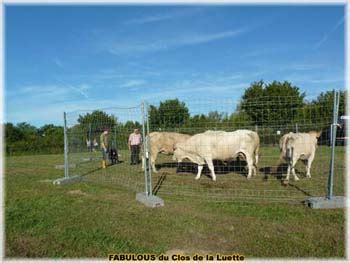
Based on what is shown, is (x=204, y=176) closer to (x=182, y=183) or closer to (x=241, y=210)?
(x=182, y=183)

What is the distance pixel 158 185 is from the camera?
10.5 m

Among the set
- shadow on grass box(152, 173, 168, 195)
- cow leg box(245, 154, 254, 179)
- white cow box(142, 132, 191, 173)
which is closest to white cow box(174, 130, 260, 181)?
cow leg box(245, 154, 254, 179)

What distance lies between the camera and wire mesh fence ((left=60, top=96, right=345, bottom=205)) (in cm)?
895

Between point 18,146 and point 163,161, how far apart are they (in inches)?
1002

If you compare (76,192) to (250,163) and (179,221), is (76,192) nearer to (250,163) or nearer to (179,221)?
(179,221)

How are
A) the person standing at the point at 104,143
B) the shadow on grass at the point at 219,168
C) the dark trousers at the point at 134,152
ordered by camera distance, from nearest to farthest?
the shadow on grass at the point at 219,168, the person standing at the point at 104,143, the dark trousers at the point at 134,152

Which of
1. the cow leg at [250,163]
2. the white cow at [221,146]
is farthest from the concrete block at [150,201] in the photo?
the cow leg at [250,163]

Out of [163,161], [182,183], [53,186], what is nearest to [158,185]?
[182,183]

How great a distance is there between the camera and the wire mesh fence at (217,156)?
29.3 ft

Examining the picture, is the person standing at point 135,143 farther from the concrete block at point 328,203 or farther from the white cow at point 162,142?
the concrete block at point 328,203

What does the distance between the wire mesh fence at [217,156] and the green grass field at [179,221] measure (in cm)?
9

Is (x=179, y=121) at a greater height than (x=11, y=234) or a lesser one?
greater

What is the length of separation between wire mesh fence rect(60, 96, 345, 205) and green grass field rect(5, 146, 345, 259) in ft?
0.30

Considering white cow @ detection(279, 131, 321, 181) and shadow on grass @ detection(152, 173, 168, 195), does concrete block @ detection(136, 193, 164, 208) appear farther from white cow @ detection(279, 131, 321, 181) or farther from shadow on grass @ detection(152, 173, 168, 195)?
white cow @ detection(279, 131, 321, 181)
